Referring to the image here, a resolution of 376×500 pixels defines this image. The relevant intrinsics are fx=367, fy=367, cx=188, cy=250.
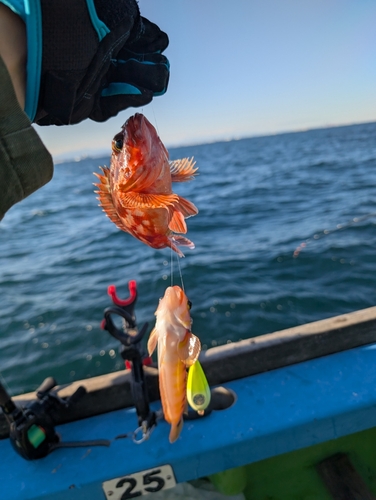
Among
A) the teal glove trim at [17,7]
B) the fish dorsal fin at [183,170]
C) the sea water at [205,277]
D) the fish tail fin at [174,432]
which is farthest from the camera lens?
the sea water at [205,277]

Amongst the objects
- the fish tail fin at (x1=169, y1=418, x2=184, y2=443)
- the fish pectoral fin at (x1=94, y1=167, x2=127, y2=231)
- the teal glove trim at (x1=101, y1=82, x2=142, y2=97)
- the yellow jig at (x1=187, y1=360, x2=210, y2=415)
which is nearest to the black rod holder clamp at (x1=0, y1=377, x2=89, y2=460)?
the fish tail fin at (x1=169, y1=418, x2=184, y2=443)

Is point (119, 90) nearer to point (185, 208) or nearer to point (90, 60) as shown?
point (90, 60)

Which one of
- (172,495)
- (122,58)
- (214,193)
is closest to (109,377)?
(172,495)

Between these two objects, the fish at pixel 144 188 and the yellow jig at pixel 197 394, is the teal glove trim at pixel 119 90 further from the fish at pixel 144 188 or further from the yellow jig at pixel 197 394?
the yellow jig at pixel 197 394

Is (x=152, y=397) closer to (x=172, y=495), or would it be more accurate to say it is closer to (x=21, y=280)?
(x=172, y=495)

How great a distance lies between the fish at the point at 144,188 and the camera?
1.61 meters

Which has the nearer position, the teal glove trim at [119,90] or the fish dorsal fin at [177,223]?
the teal glove trim at [119,90]

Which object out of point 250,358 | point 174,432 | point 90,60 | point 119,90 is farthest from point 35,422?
point 90,60

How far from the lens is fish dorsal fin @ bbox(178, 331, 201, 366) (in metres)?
2.00

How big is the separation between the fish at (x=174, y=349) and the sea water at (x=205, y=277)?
1517mm

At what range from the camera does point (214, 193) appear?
17.7m

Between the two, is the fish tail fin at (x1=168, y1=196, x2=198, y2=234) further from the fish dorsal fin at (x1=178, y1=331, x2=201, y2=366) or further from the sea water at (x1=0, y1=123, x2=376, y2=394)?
the sea water at (x1=0, y1=123, x2=376, y2=394)

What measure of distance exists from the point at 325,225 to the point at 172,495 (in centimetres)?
852

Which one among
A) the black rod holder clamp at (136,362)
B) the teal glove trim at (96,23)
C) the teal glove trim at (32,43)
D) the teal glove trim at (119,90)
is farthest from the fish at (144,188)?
the black rod holder clamp at (136,362)
